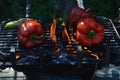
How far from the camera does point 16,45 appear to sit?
10.7ft

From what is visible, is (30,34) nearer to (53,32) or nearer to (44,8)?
(53,32)

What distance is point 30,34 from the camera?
318 centimetres

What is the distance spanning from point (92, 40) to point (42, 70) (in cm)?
51

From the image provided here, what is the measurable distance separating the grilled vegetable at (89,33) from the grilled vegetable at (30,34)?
34 centimetres

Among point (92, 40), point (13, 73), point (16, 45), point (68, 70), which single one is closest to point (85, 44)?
point (92, 40)

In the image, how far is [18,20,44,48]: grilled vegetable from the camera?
3.16 metres

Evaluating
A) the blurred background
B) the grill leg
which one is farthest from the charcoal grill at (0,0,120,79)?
the blurred background

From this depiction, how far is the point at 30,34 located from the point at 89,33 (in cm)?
52

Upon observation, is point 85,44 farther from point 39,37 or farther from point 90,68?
point 39,37

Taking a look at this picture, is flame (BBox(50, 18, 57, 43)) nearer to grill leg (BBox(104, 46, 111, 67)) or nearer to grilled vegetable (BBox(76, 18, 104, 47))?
grilled vegetable (BBox(76, 18, 104, 47))

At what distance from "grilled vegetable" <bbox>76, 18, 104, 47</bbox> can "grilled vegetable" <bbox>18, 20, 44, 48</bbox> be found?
34 centimetres

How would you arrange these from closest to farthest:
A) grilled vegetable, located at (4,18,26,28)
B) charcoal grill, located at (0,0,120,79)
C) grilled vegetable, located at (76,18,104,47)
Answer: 1. charcoal grill, located at (0,0,120,79)
2. grilled vegetable, located at (76,18,104,47)
3. grilled vegetable, located at (4,18,26,28)

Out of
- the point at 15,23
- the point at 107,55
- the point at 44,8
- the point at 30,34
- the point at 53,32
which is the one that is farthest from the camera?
the point at 44,8

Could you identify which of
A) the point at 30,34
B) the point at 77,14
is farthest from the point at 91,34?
the point at 30,34
